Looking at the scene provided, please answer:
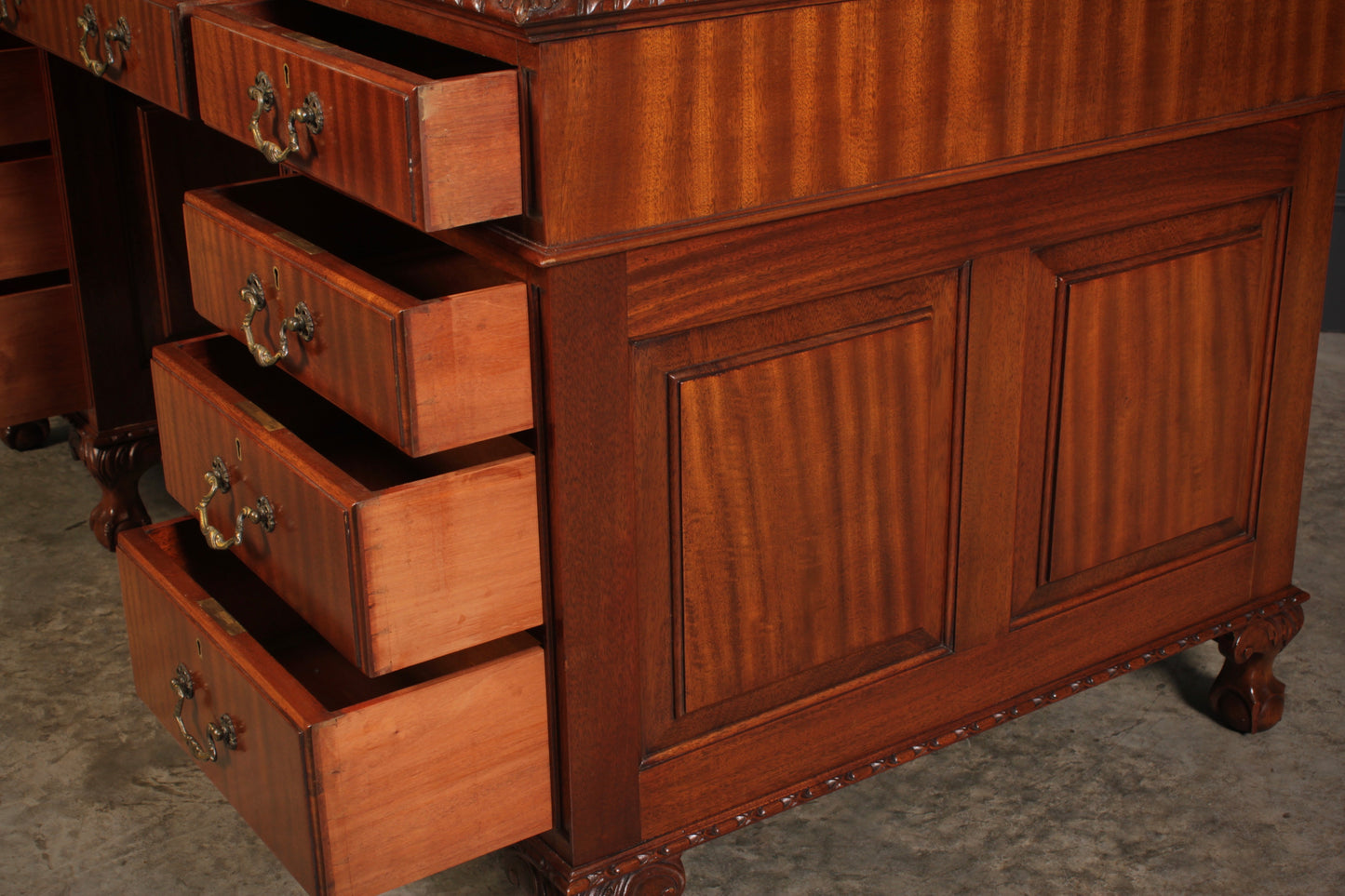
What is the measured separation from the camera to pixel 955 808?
5.05ft

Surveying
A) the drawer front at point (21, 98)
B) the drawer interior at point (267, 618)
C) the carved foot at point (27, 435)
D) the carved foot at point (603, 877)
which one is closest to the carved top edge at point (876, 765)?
the carved foot at point (603, 877)

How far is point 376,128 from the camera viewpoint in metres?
1.00

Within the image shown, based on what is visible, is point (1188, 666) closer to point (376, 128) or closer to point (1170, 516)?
point (1170, 516)

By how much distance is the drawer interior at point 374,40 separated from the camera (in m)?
1.33

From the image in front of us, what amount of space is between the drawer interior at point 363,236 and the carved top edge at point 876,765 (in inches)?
18.2

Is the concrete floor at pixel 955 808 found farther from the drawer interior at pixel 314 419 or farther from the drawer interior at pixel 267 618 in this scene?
the drawer interior at pixel 314 419

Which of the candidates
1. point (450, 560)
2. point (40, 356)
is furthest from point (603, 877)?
point (40, 356)

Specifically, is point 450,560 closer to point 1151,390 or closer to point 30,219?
point 1151,390

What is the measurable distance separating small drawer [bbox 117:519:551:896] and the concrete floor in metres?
0.27

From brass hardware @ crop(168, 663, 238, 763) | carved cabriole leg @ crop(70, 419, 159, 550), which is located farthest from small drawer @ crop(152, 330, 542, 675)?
carved cabriole leg @ crop(70, 419, 159, 550)

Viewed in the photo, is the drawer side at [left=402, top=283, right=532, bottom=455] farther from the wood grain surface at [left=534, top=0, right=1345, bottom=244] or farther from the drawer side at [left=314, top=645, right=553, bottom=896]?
the drawer side at [left=314, top=645, right=553, bottom=896]

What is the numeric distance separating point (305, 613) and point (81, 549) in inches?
41.2

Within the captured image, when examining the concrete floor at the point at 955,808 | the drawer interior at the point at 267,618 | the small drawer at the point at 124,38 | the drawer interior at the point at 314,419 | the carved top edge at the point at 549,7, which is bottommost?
the concrete floor at the point at 955,808

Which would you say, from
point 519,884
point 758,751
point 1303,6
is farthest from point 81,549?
point 1303,6
